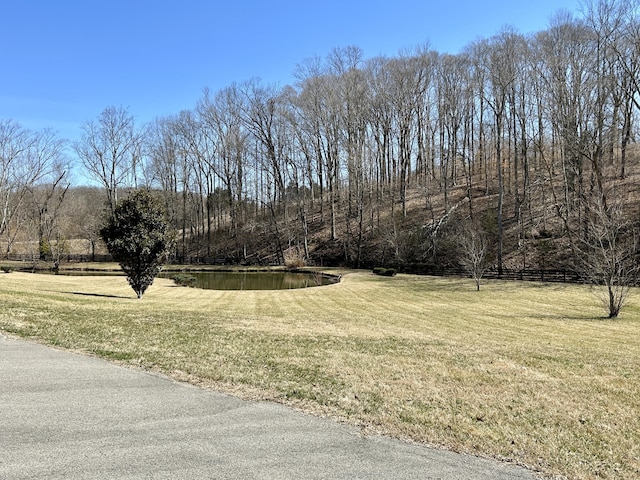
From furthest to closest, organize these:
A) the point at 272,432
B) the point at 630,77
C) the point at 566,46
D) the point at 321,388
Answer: the point at 566,46, the point at 630,77, the point at 321,388, the point at 272,432

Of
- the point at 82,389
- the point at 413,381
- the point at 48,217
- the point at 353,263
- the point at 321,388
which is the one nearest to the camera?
the point at 82,389

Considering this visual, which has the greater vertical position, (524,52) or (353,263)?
(524,52)

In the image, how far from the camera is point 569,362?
863 cm

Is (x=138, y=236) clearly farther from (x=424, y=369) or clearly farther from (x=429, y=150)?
(x=429, y=150)

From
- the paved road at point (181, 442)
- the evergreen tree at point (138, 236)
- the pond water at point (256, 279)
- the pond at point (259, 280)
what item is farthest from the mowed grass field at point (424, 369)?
the pond water at point (256, 279)

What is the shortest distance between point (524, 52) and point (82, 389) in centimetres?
4103

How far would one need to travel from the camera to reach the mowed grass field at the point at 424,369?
465cm

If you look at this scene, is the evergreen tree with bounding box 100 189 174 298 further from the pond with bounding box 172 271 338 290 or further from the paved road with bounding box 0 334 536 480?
the paved road with bounding box 0 334 536 480

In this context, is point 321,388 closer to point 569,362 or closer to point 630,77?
point 569,362

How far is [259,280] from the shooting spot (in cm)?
3653

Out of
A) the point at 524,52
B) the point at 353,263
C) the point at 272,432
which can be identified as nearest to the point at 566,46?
the point at 524,52

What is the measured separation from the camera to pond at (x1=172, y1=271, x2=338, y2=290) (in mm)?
32312

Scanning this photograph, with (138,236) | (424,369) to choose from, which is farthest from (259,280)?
(424,369)

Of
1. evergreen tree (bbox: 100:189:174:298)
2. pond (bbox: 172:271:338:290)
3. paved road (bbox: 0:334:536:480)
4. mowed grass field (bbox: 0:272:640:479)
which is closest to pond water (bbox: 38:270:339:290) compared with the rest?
pond (bbox: 172:271:338:290)
